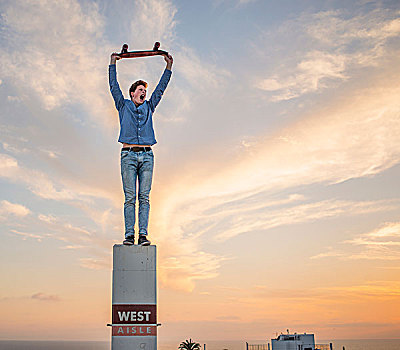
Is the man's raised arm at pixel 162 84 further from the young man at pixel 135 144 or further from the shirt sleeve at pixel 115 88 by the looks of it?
the shirt sleeve at pixel 115 88

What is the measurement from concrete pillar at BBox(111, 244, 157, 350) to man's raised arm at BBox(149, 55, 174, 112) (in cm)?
426

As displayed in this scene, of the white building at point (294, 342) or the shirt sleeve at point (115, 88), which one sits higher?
the shirt sleeve at point (115, 88)

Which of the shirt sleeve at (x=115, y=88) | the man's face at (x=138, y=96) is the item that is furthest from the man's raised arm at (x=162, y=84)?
the shirt sleeve at (x=115, y=88)

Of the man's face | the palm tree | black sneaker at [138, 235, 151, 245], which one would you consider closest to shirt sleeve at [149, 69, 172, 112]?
the man's face

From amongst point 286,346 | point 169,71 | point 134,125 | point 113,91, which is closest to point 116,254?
point 134,125

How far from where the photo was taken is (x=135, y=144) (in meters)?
12.7

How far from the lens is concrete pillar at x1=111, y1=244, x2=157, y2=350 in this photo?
1096 cm

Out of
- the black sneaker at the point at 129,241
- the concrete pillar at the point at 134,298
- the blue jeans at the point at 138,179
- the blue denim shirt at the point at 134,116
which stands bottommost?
the concrete pillar at the point at 134,298

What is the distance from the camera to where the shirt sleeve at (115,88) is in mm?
13125

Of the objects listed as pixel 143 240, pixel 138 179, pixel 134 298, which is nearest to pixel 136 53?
pixel 138 179

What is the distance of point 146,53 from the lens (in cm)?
1329

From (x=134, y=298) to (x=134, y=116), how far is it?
4818 millimetres

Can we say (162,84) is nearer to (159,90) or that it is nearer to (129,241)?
(159,90)

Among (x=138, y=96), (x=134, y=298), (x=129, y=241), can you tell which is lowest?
(x=134, y=298)
